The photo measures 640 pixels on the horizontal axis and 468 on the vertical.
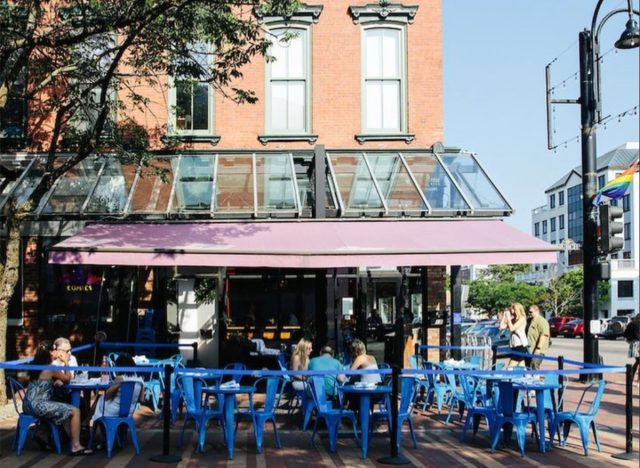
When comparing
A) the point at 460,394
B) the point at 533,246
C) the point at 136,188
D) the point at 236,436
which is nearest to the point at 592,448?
the point at 460,394

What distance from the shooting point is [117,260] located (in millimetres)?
10383

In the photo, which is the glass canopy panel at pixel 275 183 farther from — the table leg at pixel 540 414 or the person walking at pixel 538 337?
the table leg at pixel 540 414

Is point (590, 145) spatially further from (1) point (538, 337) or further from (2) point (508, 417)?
(2) point (508, 417)

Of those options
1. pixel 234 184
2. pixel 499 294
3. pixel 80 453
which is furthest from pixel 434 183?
pixel 499 294

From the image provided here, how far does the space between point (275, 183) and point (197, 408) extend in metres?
5.65

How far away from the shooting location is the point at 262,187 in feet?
44.6

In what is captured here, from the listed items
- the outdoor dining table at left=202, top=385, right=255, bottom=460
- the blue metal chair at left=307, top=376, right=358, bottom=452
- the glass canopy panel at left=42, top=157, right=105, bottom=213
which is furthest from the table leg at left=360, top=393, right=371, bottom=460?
the glass canopy panel at left=42, top=157, right=105, bottom=213

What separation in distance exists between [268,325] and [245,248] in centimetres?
447

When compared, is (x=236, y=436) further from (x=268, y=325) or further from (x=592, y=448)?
(x=268, y=325)

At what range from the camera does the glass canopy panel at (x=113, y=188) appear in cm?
1284

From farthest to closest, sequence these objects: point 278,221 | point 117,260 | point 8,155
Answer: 1. point 8,155
2. point 278,221
3. point 117,260

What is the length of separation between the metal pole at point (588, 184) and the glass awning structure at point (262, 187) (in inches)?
89.3

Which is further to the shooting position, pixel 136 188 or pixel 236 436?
pixel 136 188

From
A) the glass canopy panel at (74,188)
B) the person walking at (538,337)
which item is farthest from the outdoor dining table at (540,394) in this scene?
the glass canopy panel at (74,188)
